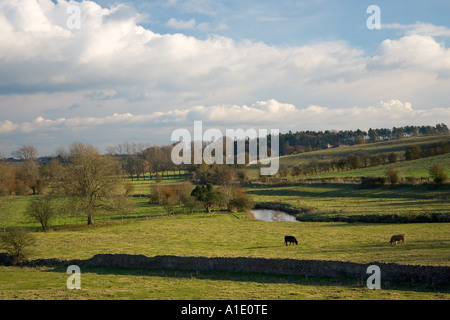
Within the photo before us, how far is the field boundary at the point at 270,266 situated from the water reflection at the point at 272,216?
2626cm

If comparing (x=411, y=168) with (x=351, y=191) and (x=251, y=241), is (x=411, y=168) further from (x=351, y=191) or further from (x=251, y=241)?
(x=251, y=241)

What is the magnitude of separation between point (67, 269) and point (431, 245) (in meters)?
24.0

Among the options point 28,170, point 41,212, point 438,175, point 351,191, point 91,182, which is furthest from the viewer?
point 28,170

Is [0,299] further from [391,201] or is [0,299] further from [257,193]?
[257,193]

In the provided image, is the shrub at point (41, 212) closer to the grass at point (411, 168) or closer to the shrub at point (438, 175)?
the shrub at point (438, 175)

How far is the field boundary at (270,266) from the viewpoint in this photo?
655 inches

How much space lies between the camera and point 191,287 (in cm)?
1780

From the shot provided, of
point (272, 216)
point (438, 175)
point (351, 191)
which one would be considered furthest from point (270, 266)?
point (351, 191)

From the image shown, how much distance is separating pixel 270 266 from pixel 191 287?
4.67 meters

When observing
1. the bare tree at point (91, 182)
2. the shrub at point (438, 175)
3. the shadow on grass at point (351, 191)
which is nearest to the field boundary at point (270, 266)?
the bare tree at point (91, 182)

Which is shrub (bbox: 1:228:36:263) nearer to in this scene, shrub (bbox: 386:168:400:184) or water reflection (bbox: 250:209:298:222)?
water reflection (bbox: 250:209:298:222)

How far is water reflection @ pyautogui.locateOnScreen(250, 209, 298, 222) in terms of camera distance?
155 ft

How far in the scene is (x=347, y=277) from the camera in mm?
18078
